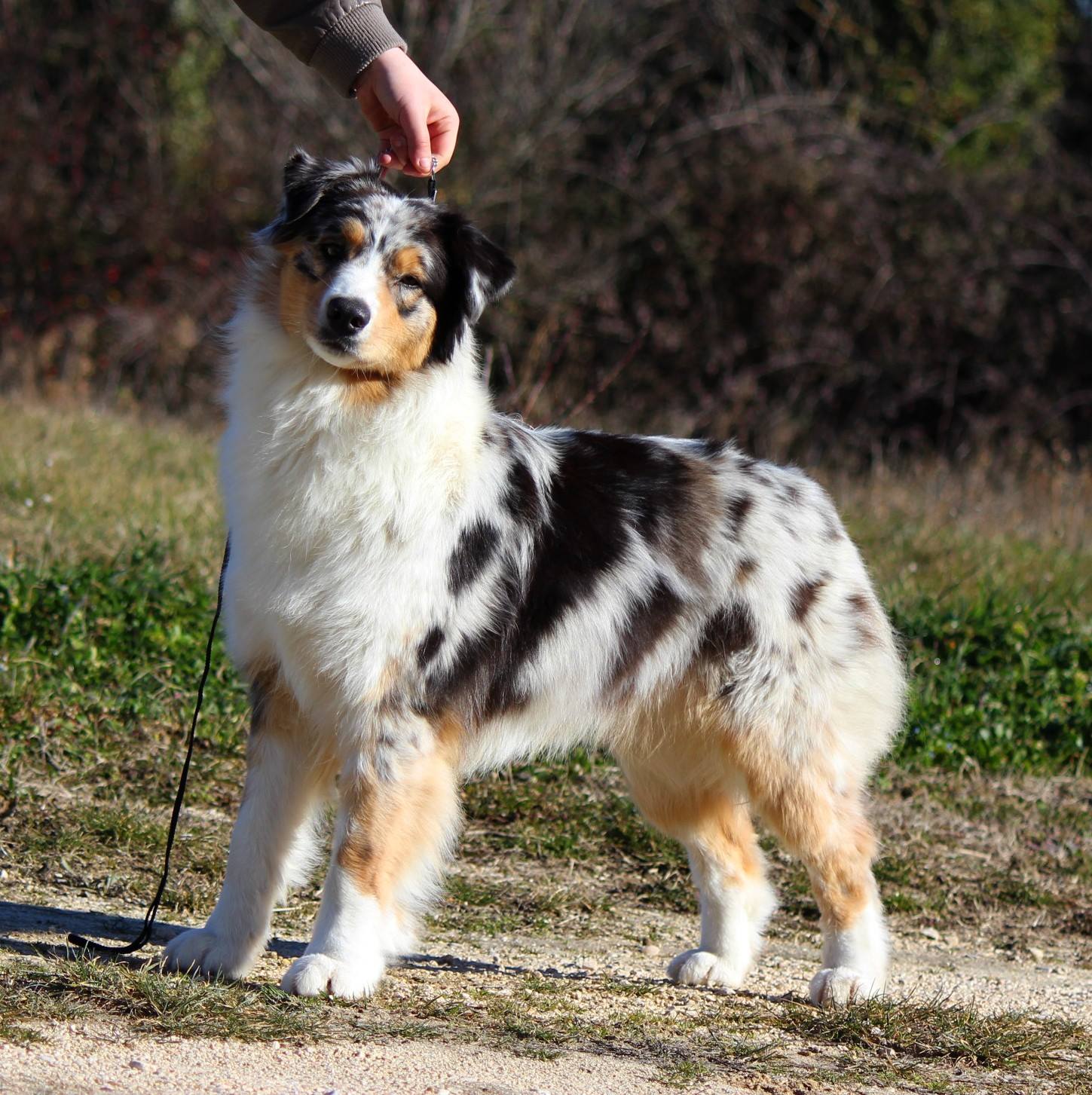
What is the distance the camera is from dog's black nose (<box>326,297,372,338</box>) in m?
3.53

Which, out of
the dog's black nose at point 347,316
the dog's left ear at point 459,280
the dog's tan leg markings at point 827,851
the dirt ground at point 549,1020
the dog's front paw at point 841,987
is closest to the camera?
the dirt ground at point 549,1020

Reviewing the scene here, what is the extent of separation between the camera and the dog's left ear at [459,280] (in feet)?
12.5

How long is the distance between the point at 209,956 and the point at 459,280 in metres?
1.93

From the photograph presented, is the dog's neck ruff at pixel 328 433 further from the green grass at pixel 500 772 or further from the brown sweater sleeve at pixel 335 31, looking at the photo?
the green grass at pixel 500 772

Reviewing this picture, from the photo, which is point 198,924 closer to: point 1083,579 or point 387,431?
point 387,431

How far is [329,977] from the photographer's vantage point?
3543mm

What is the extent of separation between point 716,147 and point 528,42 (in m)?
2.25

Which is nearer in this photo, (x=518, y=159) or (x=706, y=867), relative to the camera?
(x=706, y=867)

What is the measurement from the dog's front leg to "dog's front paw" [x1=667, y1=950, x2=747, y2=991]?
933 mm

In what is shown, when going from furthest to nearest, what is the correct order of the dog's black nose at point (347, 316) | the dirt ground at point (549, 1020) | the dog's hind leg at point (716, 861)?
the dog's hind leg at point (716, 861) → the dog's black nose at point (347, 316) → the dirt ground at point (549, 1020)

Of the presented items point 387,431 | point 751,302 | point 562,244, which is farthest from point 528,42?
point 387,431

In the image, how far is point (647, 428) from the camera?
13586 mm

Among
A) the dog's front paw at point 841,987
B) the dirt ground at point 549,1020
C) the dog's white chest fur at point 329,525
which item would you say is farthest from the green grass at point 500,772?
the dog's white chest fur at point 329,525

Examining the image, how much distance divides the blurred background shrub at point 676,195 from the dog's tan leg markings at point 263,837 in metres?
9.53
